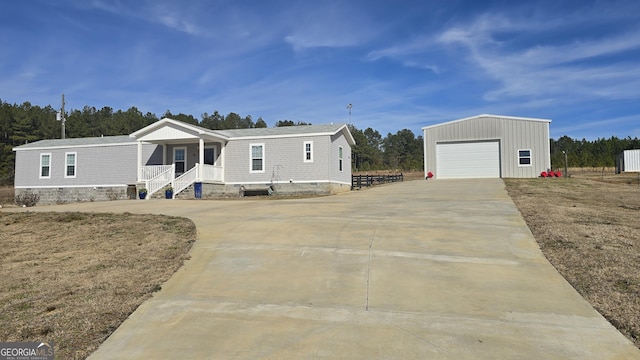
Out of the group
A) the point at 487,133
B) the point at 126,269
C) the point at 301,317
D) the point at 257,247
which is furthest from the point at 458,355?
the point at 487,133

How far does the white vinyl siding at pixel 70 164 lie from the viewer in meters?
26.6

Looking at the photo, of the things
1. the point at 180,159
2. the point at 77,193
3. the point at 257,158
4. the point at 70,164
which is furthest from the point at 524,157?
the point at 70,164

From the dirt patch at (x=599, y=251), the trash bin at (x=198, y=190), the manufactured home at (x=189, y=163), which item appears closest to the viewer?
the dirt patch at (x=599, y=251)

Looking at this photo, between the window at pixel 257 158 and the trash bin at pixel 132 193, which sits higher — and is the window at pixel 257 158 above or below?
above

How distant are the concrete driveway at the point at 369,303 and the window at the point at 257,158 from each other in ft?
47.6

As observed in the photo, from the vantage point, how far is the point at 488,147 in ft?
95.3

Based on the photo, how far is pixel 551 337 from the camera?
160 inches

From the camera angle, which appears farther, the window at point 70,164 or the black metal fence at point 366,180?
the black metal fence at point 366,180

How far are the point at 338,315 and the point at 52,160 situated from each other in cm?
2833

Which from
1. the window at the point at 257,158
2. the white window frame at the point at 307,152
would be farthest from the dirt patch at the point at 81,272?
the window at the point at 257,158

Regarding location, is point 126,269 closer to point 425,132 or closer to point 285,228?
point 285,228

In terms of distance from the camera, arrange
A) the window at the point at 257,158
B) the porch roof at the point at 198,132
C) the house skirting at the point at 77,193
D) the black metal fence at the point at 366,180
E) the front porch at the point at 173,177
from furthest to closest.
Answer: the black metal fence at the point at 366,180
the house skirting at the point at 77,193
the window at the point at 257,158
the porch roof at the point at 198,132
the front porch at the point at 173,177

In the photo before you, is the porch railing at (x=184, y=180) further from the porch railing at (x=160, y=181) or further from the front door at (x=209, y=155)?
the front door at (x=209, y=155)

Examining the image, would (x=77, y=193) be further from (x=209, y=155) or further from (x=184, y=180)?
(x=184, y=180)
